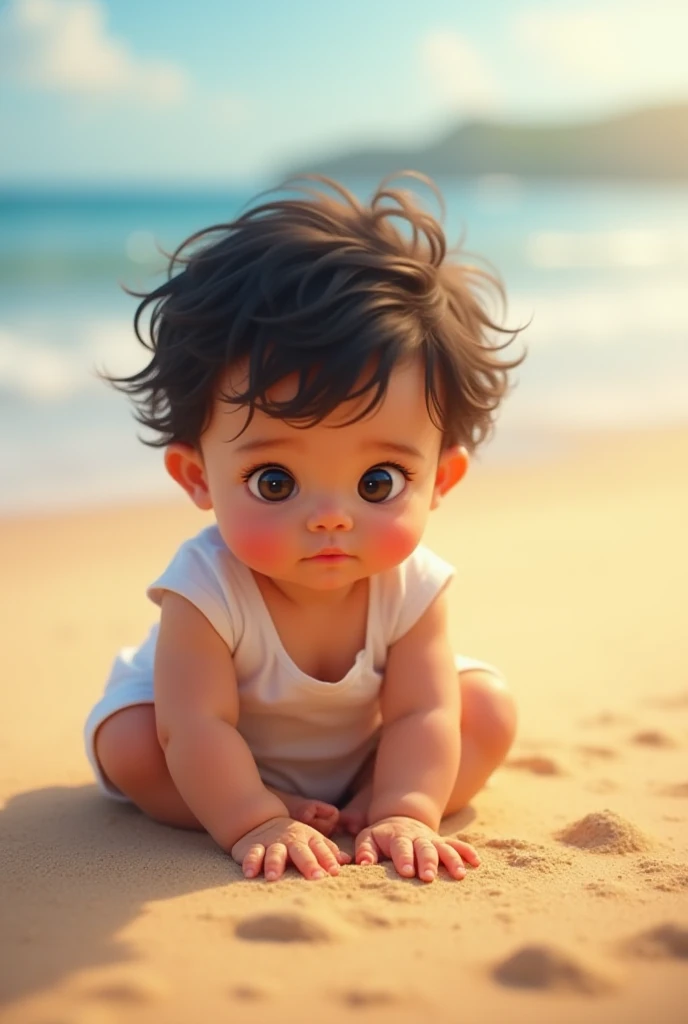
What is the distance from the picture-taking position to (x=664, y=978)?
196cm

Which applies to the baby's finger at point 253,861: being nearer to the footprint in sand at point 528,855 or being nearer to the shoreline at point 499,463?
the footprint in sand at point 528,855

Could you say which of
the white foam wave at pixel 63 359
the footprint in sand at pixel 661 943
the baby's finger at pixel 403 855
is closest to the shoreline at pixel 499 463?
the white foam wave at pixel 63 359

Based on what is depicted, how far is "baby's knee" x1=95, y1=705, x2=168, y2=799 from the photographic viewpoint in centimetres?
280

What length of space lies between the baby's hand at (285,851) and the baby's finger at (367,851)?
0.09 ft

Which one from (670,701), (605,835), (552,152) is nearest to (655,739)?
(670,701)

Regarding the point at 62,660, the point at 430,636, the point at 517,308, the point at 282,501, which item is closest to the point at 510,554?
the point at 62,660

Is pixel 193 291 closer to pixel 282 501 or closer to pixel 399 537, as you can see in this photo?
pixel 282 501

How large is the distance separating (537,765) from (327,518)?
4.13 feet

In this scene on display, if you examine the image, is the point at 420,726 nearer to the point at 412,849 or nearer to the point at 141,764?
the point at 412,849

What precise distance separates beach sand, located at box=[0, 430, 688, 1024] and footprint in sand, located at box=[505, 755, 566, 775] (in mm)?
12

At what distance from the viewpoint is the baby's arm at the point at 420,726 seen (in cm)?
270

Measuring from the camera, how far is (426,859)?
2438 mm

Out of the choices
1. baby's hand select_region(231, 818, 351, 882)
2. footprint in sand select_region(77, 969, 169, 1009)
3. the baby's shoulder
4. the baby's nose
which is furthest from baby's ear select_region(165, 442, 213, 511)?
footprint in sand select_region(77, 969, 169, 1009)

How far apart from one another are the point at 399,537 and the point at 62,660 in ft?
6.60
